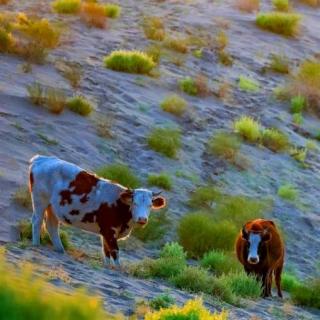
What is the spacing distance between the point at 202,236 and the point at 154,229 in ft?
2.93

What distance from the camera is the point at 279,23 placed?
38469mm

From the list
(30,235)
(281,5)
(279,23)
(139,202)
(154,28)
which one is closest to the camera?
(139,202)

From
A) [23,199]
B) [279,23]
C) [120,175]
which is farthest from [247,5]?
[23,199]

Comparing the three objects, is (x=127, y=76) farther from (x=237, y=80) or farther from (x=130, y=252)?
(x=130, y=252)

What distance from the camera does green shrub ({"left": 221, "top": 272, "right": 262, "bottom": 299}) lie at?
15.4m

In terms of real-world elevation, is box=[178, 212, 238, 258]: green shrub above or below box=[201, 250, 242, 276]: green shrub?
below

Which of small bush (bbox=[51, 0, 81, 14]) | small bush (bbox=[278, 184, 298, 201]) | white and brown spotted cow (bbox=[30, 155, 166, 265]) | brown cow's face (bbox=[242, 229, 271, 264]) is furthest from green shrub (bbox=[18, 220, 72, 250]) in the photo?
small bush (bbox=[51, 0, 81, 14])

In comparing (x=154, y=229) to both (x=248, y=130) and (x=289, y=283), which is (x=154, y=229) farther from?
(x=248, y=130)

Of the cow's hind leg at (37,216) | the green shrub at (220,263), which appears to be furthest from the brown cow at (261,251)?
the cow's hind leg at (37,216)

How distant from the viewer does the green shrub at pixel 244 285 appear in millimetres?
15406

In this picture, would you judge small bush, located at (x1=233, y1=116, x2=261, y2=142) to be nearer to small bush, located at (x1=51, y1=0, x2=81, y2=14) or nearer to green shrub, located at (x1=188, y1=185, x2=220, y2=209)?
green shrub, located at (x1=188, y1=185, x2=220, y2=209)

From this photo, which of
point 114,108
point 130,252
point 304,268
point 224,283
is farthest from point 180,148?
point 224,283

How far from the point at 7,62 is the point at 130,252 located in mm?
10694

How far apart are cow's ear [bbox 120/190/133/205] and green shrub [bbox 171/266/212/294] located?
4.21ft
